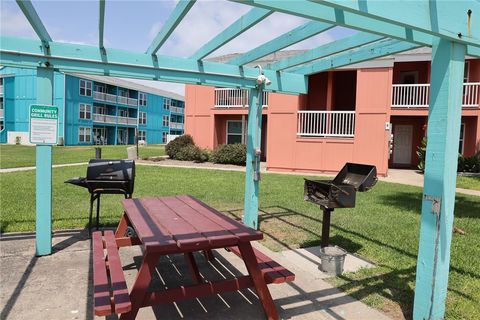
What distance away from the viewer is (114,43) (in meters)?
4.70

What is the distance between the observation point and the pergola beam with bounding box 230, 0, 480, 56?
99.9 inches

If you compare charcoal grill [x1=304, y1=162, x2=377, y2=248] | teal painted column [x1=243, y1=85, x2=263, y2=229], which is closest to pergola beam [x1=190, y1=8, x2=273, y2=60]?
teal painted column [x1=243, y1=85, x2=263, y2=229]

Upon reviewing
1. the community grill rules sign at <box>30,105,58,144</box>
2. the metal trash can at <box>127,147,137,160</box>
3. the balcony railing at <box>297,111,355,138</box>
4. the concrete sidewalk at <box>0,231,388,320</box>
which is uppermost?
the balcony railing at <box>297,111,355,138</box>

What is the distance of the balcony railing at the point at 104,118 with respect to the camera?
45347 mm

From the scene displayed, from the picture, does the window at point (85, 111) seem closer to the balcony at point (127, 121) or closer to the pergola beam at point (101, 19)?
the balcony at point (127, 121)

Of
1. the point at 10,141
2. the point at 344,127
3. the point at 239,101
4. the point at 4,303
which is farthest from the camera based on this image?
the point at 10,141

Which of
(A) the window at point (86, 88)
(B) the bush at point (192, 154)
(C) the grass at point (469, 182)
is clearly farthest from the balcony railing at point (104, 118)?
(C) the grass at point (469, 182)

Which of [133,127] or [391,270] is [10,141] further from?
[391,270]

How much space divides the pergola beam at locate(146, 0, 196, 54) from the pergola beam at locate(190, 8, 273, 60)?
1.95ft

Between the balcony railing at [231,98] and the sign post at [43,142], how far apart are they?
49.1ft

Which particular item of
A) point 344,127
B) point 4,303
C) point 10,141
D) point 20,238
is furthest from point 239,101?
point 10,141

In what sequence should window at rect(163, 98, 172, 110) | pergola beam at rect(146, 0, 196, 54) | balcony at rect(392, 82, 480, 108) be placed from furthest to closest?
window at rect(163, 98, 172, 110)
balcony at rect(392, 82, 480, 108)
pergola beam at rect(146, 0, 196, 54)

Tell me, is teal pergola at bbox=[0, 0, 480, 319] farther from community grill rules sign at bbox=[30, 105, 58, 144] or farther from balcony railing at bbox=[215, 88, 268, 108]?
balcony railing at bbox=[215, 88, 268, 108]

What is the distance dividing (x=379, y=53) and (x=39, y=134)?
13.7ft
